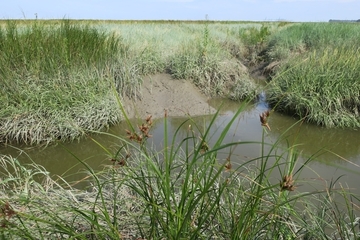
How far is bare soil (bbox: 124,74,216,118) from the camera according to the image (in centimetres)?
599

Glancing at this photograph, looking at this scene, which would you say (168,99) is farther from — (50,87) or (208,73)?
(50,87)

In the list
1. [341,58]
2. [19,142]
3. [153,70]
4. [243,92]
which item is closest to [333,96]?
[341,58]

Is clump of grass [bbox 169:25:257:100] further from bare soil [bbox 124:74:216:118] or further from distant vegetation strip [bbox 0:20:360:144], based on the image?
bare soil [bbox 124:74:216:118]

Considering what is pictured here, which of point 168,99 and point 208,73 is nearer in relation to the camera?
point 168,99

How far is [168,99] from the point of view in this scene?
642 centimetres

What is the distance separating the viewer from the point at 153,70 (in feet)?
22.6

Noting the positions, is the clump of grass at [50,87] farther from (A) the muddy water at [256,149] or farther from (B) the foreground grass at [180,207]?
(B) the foreground grass at [180,207]

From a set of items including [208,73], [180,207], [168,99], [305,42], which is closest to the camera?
[180,207]

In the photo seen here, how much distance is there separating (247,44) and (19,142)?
1005cm

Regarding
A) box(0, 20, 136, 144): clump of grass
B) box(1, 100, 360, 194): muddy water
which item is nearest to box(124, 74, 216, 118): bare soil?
box(1, 100, 360, 194): muddy water

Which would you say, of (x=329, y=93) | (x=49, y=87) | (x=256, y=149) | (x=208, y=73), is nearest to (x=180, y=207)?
(x=256, y=149)

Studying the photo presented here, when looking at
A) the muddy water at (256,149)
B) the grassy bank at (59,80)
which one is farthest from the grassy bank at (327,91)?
the grassy bank at (59,80)

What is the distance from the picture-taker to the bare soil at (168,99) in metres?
5.99

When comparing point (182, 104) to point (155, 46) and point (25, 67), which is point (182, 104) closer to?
point (155, 46)
